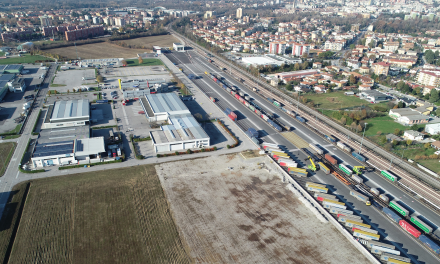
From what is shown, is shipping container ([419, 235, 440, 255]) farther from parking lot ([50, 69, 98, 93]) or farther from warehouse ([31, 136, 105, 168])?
parking lot ([50, 69, 98, 93])

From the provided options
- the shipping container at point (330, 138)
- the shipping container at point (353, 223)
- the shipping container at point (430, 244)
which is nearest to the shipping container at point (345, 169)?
the shipping container at point (330, 138)

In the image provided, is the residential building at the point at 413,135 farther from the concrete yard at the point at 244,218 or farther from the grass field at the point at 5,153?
the grass field at the point at 5,153

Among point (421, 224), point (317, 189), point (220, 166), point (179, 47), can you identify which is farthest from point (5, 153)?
point (179, 47)

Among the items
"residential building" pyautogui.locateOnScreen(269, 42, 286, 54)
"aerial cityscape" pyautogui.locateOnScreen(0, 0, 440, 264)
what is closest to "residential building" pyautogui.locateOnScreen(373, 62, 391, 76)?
"aerial cityscape" pyautogui.locateOnScreen(0, 0, 440, 264)

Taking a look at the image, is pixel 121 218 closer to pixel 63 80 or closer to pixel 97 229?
pixel 97 229

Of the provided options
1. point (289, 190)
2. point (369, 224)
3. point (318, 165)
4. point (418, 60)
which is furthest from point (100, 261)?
point (418, 60)

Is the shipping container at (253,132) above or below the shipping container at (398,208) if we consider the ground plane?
above

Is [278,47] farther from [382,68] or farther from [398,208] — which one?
[398,208]

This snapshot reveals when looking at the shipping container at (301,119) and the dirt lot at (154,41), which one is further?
the dirt lot at (154,41)
